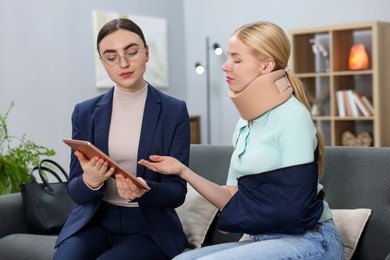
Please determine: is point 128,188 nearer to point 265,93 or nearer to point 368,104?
point 265,93

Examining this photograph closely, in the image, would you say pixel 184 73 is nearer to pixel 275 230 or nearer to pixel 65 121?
pixel 65 121

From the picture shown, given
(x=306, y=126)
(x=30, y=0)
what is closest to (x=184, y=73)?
(x=30, y=0)

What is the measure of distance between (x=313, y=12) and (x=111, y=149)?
3966mm

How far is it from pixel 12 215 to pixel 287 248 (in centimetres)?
168

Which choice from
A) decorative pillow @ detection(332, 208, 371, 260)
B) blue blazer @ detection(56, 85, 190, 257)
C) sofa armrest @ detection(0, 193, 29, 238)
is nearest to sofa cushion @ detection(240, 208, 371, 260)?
decorative pillow @ detection(332, 208, 371, 260)

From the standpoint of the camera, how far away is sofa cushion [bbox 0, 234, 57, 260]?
287 centimetres

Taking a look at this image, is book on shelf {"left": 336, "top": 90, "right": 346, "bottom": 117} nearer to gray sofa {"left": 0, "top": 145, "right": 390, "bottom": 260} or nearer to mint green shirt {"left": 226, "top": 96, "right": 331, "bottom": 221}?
gray sofa {"left": 0, "top": 145, "right": 390, "bottom": 260}

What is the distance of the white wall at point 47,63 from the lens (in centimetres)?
509

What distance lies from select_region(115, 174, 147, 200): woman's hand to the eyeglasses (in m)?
0.43

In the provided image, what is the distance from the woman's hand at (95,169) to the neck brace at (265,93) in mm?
458

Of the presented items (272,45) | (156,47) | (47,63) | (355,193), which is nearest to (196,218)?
(355,193)

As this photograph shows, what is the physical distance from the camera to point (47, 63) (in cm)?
534

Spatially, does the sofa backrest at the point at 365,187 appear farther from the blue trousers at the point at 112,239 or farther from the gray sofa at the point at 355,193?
the blue trousers at the point at 112,239

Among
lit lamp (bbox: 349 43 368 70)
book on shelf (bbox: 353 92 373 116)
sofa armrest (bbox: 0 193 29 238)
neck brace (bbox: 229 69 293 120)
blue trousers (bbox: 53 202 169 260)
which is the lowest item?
sofa armrest (bbox: 0 193 29 238)
